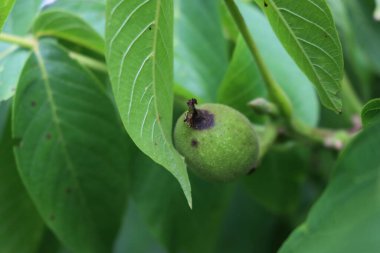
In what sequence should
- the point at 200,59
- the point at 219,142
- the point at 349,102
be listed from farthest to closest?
the point at 349,102
the point at 200,59
the point at 219,142

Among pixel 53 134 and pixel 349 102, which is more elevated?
pixel 53 134

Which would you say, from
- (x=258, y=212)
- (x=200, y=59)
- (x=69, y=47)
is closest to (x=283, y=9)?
(x=200, y=59)

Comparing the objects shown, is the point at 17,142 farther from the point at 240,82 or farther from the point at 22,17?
the point at 240,82

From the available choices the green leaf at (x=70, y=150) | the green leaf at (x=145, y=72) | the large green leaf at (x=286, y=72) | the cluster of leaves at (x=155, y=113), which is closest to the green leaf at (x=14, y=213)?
the cluster of leaves at (x=155, y=113)

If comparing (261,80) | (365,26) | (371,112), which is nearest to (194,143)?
(371,112)

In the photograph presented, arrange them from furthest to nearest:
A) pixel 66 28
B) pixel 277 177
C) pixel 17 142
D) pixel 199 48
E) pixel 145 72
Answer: pixel 277 177 → pixel 199 48 → pixel 66 28 → pixel 17 142 → pixel 145 72

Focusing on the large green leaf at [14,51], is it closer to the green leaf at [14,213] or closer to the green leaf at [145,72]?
the green leaf at [14,213]

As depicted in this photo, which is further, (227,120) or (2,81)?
(2,81)

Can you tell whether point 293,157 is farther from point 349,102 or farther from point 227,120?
point 227,120
